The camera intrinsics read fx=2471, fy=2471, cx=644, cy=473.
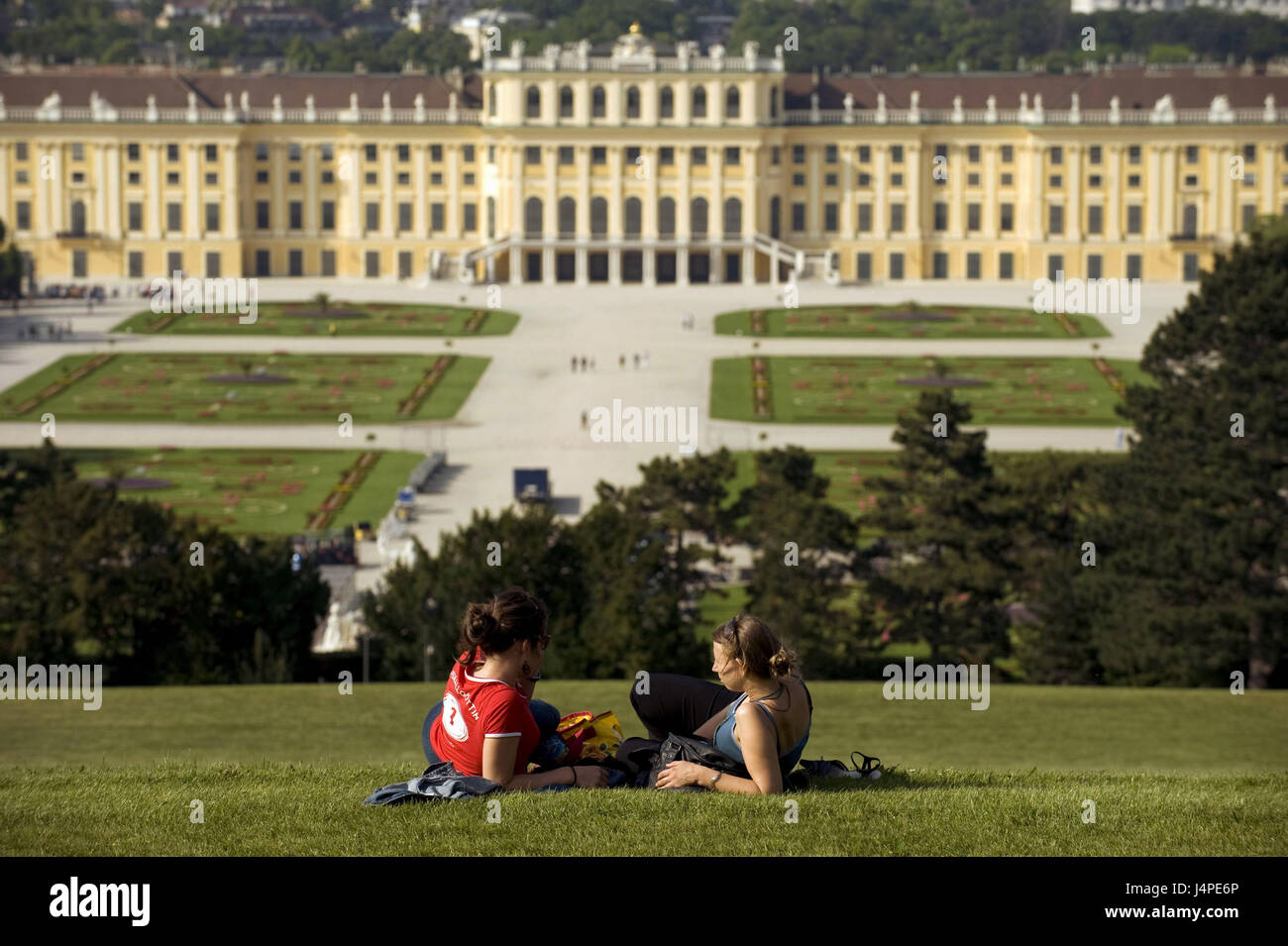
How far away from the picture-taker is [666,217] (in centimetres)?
9844

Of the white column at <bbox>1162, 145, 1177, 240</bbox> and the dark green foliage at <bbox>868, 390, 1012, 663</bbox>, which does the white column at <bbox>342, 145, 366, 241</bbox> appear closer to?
the white column at <bbox>1162, 145, 1177, 240</bbox>

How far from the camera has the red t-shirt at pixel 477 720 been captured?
1201 cm

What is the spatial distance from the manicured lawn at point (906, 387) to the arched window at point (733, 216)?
1005 inches

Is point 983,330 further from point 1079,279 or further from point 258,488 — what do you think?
point 258,488

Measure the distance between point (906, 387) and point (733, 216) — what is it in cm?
3273

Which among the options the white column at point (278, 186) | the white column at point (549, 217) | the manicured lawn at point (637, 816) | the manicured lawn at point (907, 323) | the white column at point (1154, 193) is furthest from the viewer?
the white column at point (278, 186)

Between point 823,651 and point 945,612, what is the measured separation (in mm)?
2714

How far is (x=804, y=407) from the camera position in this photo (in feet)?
209

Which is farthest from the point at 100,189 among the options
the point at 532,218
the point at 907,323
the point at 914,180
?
the point at 907,323

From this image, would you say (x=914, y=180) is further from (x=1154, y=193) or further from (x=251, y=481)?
(x=251, y=481)

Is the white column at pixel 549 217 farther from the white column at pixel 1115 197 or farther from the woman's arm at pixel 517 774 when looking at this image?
the woman's arm at pixel 517 774

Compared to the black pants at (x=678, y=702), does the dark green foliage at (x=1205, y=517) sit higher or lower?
lower

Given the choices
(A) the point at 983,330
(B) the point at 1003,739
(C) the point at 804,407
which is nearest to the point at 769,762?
(B) the point at 1003,739

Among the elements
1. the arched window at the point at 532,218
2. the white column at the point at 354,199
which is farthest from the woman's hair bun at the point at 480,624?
the white column at the point at 354,199
